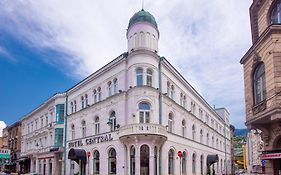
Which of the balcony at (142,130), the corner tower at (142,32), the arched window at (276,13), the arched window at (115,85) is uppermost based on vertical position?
the corner tower at (142,32)

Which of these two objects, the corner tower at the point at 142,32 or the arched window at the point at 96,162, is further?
the arched window at the point at 96,162

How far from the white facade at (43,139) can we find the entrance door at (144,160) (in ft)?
56.2

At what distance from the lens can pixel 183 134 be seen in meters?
38.2

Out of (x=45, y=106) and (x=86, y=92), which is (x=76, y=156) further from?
(x=45, y=106)

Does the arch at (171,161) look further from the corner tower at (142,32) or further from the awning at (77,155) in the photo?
the corner tower at (142,32)

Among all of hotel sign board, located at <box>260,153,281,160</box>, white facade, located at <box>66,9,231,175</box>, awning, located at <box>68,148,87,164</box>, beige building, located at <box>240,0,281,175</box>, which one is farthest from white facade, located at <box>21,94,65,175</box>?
hotel sign board, located at <box>260,153,281,160</box>

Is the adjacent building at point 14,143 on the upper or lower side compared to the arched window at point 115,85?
lower

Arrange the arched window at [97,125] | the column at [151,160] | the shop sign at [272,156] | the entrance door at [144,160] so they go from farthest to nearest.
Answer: the arched window at [97,125] < the entrance door at [144,160] < the column at [151,160] < the shop sign at [272,156]

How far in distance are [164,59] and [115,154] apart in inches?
394

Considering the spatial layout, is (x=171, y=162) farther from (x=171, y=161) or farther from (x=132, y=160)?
(x=132, y=160)

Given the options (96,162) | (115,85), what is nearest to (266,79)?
(115,85)

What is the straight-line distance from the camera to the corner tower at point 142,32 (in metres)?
32.1

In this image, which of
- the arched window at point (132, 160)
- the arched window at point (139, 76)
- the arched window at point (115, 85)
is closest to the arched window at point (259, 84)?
the arched window at point (139, 76)

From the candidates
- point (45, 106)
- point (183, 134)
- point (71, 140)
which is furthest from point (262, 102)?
point (45, 106)
